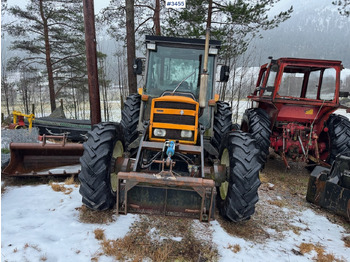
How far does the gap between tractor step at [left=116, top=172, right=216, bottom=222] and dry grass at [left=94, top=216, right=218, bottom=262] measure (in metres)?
0.38

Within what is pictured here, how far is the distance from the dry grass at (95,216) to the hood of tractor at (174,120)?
1.19m

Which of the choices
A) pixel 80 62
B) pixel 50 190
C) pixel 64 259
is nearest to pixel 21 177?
pixel 50 190

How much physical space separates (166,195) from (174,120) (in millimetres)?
1102

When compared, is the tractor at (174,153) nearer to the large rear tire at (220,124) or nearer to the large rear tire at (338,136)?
the large rear tire at (220,124)

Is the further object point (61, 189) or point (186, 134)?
point (61, 189)

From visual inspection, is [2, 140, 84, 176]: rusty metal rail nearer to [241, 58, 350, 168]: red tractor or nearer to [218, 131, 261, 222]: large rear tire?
[218, 131, 261, 222]: large rear tire

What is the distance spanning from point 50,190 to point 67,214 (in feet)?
3.09

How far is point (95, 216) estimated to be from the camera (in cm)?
325

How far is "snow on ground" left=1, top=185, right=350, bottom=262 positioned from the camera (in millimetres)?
2594

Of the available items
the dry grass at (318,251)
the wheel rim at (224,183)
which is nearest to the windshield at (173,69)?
the wheel rim at (224,183)

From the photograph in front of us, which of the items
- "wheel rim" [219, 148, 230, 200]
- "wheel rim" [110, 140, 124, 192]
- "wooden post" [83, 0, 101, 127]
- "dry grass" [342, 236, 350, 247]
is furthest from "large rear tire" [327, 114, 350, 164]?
"wooden post" [83, 0, 101, 127]

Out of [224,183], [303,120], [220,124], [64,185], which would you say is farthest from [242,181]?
[303,120]

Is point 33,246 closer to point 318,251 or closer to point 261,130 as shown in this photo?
point 318,251

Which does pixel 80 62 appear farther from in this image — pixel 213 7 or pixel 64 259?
pixel 64 259
